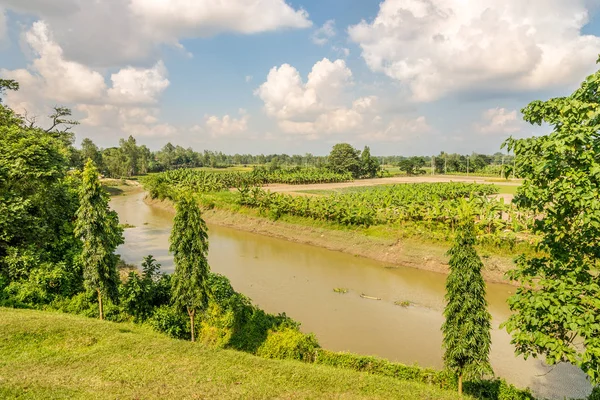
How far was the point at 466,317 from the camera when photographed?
11.3 m

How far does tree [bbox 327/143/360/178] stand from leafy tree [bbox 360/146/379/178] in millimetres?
1519

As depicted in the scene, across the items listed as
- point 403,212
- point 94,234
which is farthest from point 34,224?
point 403,212

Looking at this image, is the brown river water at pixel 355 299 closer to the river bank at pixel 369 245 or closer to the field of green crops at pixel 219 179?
the river bank at pixel 369 245

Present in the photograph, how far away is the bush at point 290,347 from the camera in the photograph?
13.7 metres

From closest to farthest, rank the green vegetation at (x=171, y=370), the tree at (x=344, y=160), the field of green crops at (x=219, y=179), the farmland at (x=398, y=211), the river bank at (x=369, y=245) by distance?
1. the green vegetation at (x=171, y=370)
2. the river bank at (x=369, y=245)
3. the farmland at (x=398, y=211)
4. the field of green crops at (x=219, y=179)
5. the tree at (x=344, y=160)

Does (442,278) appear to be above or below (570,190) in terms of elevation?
below

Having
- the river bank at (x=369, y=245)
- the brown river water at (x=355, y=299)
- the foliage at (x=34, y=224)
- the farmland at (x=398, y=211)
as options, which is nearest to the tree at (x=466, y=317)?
the brown river water at (x=355, y=299)

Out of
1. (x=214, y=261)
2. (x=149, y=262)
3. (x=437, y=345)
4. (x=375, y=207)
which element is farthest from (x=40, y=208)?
(x=375, y=207)

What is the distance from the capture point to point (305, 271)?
29.4 meters

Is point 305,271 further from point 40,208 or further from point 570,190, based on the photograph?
point 570,190

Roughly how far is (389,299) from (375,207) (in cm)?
1745

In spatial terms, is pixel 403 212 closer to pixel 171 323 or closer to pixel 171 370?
pixel 171 323

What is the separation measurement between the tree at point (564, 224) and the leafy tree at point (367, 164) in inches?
3970

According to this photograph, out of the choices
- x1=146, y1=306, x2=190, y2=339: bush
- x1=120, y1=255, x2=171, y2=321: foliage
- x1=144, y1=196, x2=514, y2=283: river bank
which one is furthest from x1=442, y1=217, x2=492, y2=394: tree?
x1=144, y1=196, x2=514, y2=283: river bank
